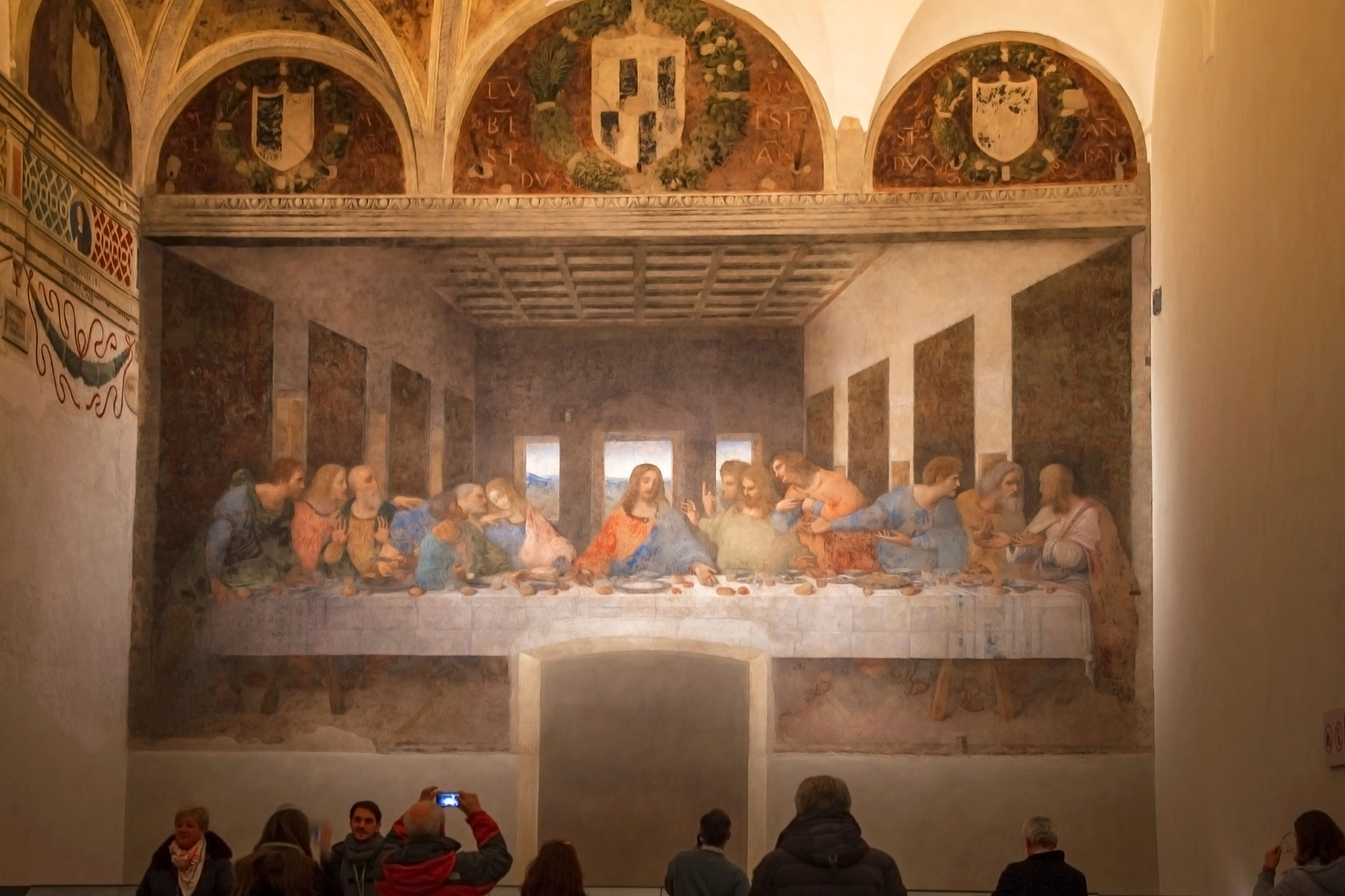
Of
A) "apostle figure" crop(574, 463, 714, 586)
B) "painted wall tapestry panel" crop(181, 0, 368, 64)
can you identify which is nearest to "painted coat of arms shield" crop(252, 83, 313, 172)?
"painted wall tapestry panel" crop(181, 0, 368, 64)

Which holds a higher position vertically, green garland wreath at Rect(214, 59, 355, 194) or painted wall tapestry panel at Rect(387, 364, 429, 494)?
green garland wreath at Rect(214, 59, 355, 194)

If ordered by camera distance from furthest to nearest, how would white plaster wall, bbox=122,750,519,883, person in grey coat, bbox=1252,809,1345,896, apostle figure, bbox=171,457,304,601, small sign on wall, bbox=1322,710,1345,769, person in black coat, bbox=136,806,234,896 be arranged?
apostle figure, bbox=171,457,304,601
white plaster wall, bbox=122,750,519,883
small sign on wall, bbox=1322,710,1345,769
person in black coat, bbox=136,806,234,896
person in grey coat, bbox=1252,809,1345,896

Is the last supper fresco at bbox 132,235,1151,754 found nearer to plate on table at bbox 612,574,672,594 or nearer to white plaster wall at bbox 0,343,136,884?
plate on table at bbox 612,574,672,594

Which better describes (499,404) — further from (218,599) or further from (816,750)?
(816,750)

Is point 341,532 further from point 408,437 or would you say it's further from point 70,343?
point 70,343

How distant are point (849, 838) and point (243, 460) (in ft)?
26.8

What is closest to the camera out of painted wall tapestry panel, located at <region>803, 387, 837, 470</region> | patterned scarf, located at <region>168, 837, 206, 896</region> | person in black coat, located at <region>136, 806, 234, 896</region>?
person in black coat, located at <region>136, 806, 234, 896</region>

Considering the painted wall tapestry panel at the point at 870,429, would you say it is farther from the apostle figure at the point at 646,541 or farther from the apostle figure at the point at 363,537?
the apostle figure at the point at 363,537

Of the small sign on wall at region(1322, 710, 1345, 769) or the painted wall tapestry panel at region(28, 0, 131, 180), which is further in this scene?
the painted wall tapestry panel at region(28, 0, 131, 180)

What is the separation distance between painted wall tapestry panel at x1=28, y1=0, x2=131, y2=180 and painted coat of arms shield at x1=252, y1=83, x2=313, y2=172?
955mm

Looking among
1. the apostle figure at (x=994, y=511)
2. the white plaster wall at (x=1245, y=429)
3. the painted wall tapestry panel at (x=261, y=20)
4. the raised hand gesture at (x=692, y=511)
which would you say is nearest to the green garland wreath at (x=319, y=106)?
the painted wall tapestry panel at (x=261, y=20)

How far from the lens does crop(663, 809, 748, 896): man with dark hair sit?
6.68m

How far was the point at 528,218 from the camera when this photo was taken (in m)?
13.3

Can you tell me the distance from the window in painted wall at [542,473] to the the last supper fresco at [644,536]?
20 millimetres
